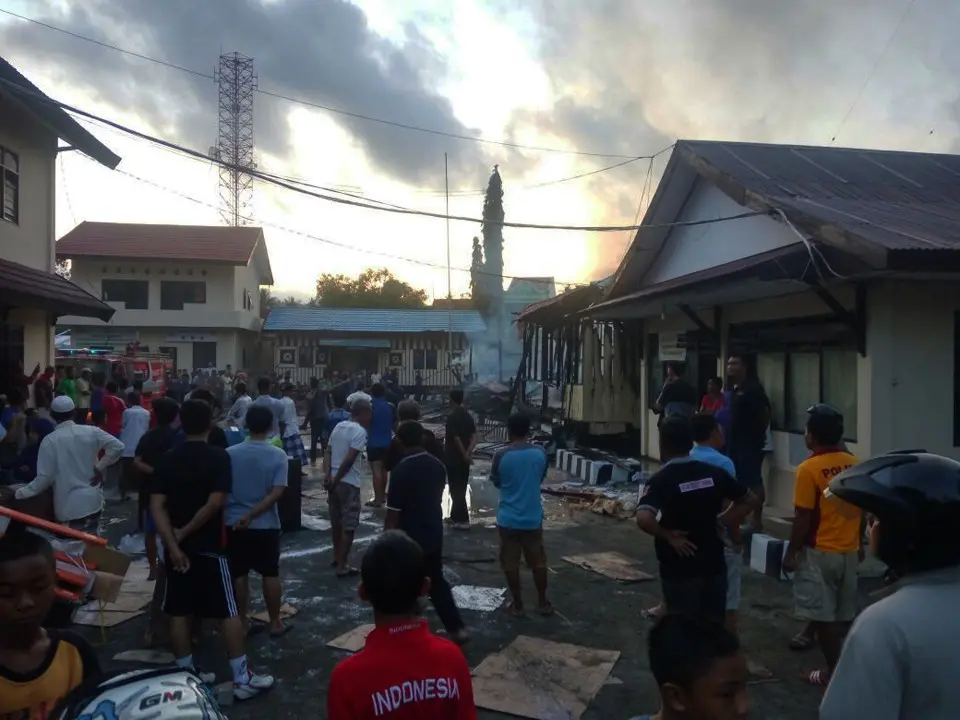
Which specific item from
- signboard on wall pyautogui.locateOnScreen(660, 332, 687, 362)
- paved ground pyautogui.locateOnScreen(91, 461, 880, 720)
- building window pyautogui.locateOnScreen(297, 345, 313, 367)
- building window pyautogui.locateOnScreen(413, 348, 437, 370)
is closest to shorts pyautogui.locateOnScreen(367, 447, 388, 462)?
paved ground pyautogui.locateOnScreen(91, 461, 880, 720)

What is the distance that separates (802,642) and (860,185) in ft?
26.5

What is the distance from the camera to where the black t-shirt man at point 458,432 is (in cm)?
970

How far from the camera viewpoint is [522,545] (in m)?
6.53

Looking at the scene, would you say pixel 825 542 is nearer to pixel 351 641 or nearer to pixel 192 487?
pixel 351 641

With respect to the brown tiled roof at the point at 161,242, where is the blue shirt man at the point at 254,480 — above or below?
below

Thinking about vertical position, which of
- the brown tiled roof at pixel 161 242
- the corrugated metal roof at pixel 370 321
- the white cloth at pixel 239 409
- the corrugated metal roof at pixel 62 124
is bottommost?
the white cloth at pixel 239 409

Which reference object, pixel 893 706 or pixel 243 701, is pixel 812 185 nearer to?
pixel 243 701

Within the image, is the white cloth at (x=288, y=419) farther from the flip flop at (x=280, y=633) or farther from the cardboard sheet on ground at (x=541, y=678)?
the cardboard sheet on ground at (x=541, y=678)

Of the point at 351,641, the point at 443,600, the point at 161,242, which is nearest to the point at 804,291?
the point at 443,600

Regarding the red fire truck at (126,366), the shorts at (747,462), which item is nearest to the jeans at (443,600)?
the shorts at (747,462)

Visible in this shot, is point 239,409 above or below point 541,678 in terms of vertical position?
above

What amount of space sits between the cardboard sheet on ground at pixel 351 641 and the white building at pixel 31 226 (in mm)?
7332

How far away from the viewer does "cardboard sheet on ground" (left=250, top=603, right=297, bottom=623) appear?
20.8 ft

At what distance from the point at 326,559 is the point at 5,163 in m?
8.59
